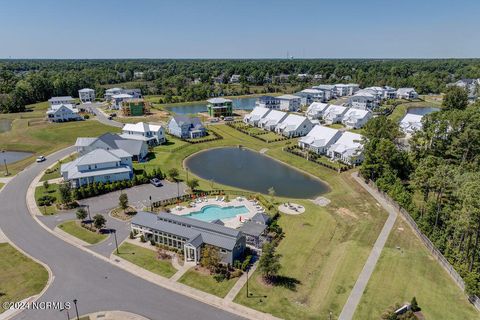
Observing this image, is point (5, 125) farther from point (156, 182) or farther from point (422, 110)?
point (422, 110)

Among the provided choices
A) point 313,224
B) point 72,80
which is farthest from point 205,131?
point 72,80

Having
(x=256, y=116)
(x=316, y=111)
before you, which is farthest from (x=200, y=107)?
(x=316, y=111)

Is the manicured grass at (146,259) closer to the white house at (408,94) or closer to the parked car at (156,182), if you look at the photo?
the parked car at (156,182)

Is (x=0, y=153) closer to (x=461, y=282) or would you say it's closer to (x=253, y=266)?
(x=253, y=266)

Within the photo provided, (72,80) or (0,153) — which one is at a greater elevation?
(72,80)

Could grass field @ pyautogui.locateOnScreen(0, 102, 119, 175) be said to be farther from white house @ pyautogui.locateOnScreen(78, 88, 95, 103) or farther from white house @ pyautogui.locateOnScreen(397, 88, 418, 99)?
white house @ pyautogui.locateOnScreen(397, 88, 418, 99)

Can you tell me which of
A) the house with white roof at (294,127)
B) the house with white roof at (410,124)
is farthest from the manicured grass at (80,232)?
the house with white roof at (410,124)

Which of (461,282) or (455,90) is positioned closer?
(461,282)
